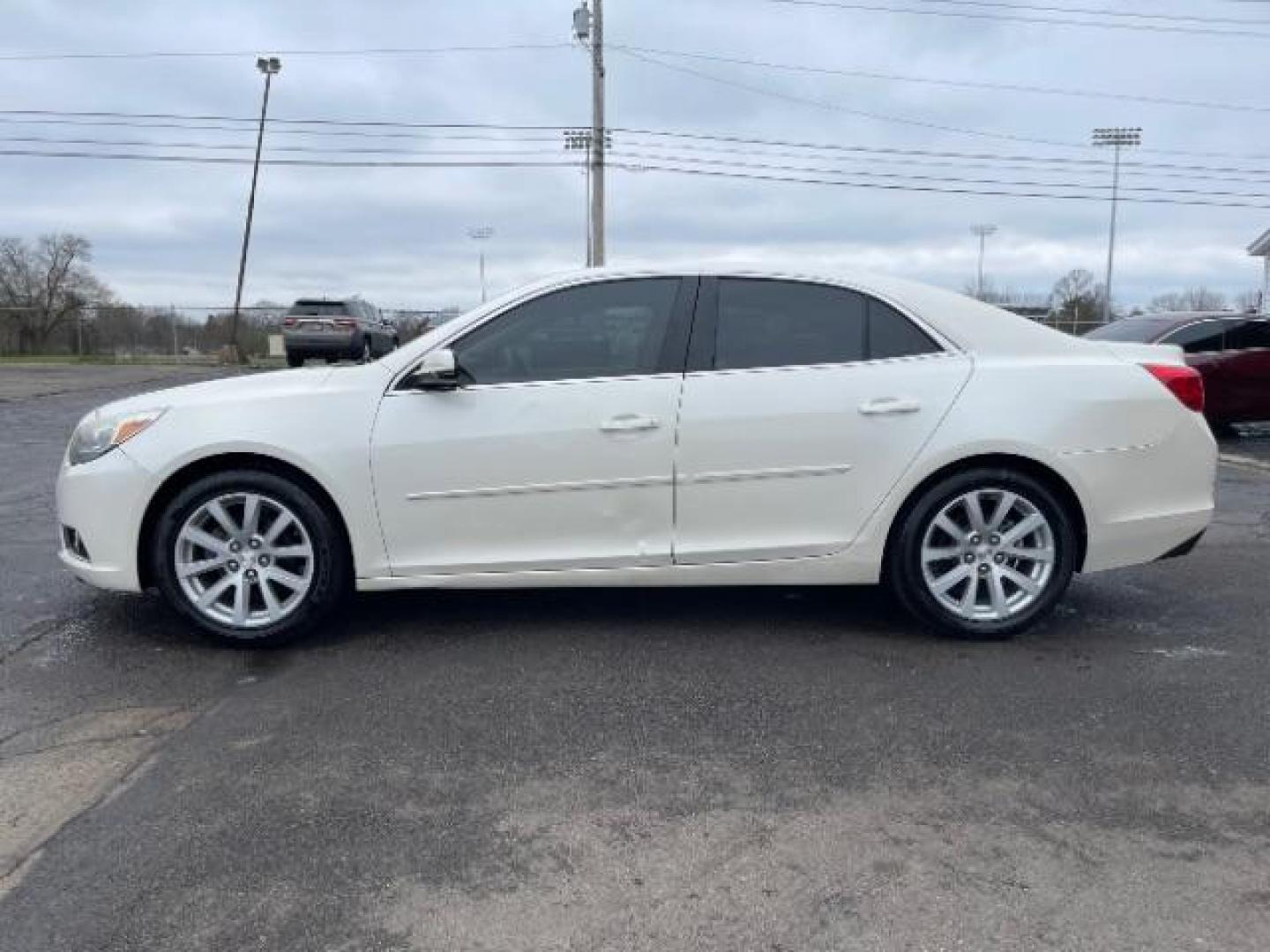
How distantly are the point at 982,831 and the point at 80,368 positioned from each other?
28808mm

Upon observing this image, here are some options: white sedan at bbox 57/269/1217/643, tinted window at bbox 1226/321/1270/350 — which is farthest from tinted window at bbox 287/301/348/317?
white sedan at bbox 57/269/1217/643

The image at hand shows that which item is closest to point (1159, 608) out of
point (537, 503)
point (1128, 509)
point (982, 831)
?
point (1128, 509)

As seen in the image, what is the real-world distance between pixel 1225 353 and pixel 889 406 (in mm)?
9849

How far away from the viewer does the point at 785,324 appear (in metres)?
4.64

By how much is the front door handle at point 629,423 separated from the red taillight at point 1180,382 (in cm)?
223

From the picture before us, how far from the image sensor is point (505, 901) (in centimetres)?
262

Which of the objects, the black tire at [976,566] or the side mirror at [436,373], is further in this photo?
the black tire at [976,566]

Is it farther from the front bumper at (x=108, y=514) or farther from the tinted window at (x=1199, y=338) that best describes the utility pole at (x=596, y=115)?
the front bumper at (x=108, y=514)

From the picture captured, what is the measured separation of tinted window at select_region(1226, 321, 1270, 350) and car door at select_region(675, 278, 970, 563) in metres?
9.68

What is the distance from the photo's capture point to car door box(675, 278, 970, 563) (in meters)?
4.46

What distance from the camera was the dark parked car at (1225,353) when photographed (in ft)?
40.3

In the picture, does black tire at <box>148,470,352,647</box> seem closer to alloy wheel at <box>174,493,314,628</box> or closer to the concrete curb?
alloy wheel at <box>174,493,314,628</box>

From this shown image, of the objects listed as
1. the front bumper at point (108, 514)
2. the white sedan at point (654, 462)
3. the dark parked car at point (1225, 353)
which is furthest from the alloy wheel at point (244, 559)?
the dark parked car at point (1225, 353)

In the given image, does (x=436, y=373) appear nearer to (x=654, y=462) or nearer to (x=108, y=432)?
(x=654, y=462)
